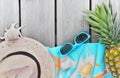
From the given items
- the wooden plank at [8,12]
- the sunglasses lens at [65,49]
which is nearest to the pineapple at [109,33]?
the sunglasses lens at [65,49]

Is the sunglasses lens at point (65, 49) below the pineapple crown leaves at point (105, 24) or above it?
below

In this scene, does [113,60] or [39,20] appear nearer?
[113,60]

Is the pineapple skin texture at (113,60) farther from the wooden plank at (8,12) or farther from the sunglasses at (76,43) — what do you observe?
the wooden plank at (8,12)

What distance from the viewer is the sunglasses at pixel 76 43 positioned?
1277 millimetres

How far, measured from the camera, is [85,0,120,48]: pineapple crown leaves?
1.21 meters

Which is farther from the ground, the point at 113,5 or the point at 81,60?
the point at 113,5

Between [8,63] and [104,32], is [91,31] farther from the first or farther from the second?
[8,63]

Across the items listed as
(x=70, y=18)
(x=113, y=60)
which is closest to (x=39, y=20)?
(x=70, y=18)

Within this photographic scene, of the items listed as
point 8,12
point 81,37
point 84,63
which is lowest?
point 84,63

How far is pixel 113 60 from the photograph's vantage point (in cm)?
119

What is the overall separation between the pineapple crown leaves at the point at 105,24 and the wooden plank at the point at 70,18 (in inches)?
2.1

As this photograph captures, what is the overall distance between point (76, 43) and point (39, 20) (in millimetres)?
218

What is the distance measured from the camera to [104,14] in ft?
4.06

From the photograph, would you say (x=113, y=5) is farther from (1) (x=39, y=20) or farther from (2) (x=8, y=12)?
(2) (x=8, y=12)
